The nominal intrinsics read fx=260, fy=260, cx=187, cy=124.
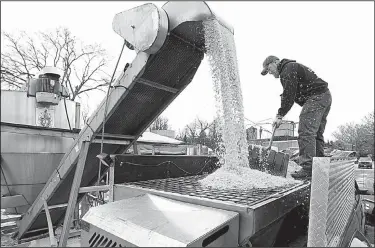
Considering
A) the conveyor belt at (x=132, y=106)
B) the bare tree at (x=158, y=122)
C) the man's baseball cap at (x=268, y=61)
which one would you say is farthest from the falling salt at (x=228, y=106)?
the bare tree at (x=158, y=122)

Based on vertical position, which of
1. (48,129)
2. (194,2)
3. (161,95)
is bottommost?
(48,129)

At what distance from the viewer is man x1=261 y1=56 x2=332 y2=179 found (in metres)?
2.53

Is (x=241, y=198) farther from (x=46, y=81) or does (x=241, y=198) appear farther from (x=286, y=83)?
(x=46, y=81)

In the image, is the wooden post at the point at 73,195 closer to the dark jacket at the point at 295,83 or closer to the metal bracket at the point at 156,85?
the metal bracket at the point at 156,85

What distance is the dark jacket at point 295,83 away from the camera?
2645mm

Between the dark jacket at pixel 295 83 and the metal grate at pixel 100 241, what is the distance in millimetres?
2163

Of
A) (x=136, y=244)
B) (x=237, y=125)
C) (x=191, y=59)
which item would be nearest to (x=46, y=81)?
(x=191, y=59)

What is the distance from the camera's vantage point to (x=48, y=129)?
2672mm

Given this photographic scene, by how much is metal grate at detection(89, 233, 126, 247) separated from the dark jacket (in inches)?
85.2

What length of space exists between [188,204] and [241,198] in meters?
0.34

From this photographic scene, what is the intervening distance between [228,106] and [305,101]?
2.89ft

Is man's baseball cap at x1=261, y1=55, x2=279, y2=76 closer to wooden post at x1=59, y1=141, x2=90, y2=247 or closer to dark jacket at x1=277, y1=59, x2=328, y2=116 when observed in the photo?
dark jacket at x1=277, y1=59, x2=328, y2=116

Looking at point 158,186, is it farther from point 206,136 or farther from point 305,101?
point 206,136

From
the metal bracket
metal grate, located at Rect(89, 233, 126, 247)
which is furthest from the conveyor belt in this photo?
metal grate, located at Rect(89, 233, 126, 247)
